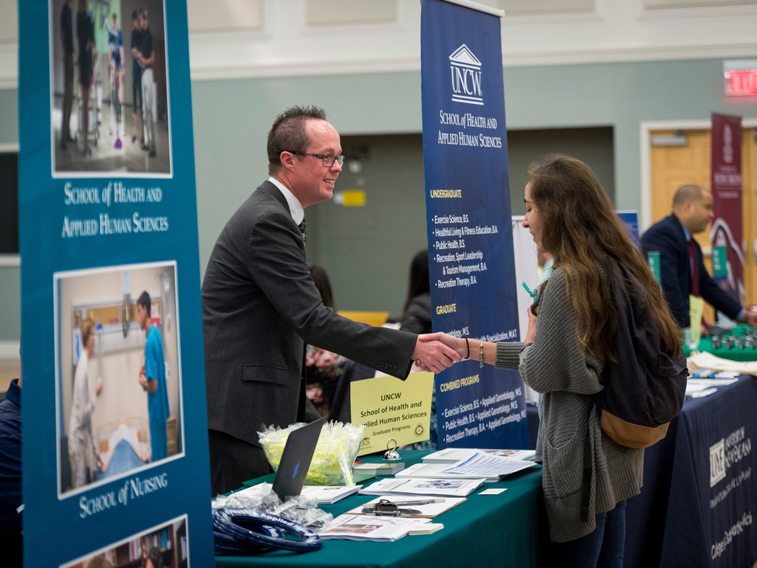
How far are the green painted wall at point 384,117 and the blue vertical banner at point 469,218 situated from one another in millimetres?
5224

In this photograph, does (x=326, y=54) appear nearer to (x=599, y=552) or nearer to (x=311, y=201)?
(x=311, y=201)

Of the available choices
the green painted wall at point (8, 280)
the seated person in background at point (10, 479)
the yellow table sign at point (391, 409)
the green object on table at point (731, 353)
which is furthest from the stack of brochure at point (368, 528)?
the green painted wall at point (8, 280)

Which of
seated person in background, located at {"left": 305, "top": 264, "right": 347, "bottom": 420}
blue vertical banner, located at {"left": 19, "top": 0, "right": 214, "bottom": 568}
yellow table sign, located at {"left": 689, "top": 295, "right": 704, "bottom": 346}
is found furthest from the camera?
yellow table sign, located at {"left": 689, "top": 295, "right": 704, "bottom": 346}

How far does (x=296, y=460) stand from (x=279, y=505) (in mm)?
93

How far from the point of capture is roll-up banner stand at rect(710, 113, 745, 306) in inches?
246

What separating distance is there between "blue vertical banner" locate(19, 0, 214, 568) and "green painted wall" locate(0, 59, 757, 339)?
7.02 metres

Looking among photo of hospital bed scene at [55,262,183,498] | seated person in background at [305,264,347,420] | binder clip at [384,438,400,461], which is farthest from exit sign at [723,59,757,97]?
photo of hospital bed scene at [55,262,183,498]

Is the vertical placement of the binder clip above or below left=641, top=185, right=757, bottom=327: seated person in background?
below

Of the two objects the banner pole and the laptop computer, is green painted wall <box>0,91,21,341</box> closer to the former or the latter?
the banner pole

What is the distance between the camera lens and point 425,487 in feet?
6.13

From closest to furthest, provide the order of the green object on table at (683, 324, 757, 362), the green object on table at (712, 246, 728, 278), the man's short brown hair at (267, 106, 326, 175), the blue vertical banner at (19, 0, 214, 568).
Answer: the blue vertical banner at (19, 0, 214, 568), the man's short brown hair at (267, 106, 326, 175), the green object on table at (683, 324, 757, 362), the green object on table at (712, 246, 728, 278)

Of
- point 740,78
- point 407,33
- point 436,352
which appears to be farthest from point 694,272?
point 407,33

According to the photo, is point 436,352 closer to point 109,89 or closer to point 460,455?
point 460,455

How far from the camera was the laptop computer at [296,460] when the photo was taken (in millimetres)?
1624
